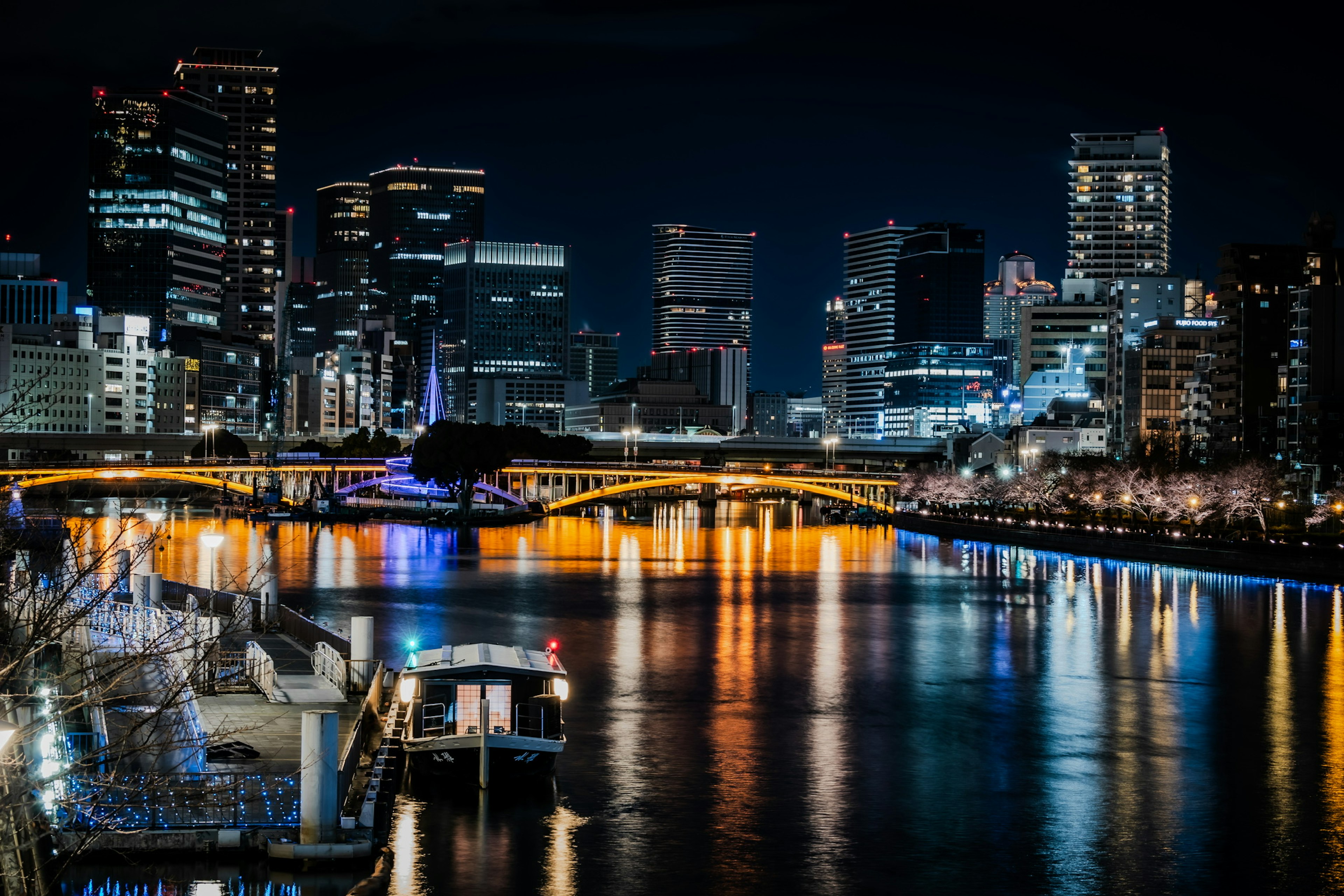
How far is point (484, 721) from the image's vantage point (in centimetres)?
2664

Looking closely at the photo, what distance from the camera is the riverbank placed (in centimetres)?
6906

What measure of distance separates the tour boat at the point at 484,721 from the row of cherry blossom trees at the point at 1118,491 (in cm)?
6043

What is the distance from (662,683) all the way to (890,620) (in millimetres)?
18790

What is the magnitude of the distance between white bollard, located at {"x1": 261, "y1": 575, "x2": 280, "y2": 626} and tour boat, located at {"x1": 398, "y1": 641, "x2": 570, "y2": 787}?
546 inches

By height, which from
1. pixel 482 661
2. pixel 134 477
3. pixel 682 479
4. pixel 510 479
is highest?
pixel 134 477

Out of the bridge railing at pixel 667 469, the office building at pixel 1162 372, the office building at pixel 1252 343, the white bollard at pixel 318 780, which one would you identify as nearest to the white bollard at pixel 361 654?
the white bollard at pixel 318 780

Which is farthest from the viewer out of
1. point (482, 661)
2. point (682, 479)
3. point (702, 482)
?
point (702, 482)

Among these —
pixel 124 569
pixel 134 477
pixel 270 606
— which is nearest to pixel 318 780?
pixel 124 569

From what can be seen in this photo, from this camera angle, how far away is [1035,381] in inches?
Answer: 7707

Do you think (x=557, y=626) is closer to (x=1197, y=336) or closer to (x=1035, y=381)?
(x=1197, y=336)

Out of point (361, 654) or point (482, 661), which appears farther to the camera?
point (361, 654)

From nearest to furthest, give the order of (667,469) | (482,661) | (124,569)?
(124,569) → (482,661) → (667,469)

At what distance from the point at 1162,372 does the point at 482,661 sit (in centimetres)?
13118

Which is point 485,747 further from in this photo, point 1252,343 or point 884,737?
point 1252,343
